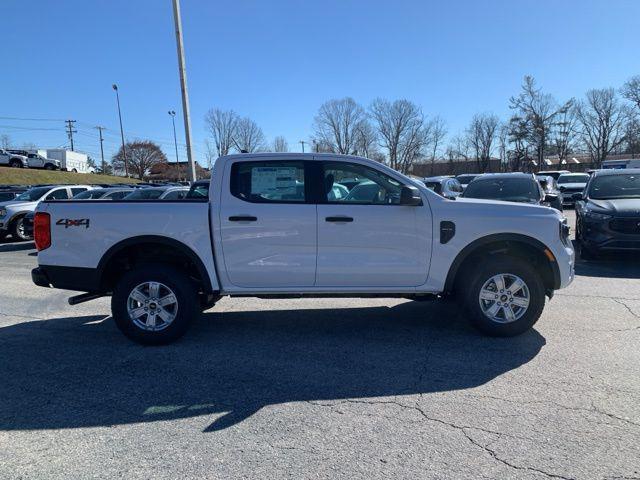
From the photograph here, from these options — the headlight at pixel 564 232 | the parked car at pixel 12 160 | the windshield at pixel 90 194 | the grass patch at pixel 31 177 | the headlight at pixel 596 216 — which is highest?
the parked car at pixel 12 160

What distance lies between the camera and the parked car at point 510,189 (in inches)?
420

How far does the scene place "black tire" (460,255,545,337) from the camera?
482 centimetres

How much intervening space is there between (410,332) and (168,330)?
2.61m

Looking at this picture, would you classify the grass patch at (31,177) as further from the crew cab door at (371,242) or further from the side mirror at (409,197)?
the side mirror at (409,197)

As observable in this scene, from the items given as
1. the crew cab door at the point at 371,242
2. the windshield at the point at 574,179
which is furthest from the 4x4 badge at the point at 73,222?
the windshield at the point at 574,179

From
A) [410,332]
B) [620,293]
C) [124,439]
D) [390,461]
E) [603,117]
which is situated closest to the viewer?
[390,461]

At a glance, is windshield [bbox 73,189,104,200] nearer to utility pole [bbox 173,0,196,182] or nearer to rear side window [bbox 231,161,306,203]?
utility pole [bbox 173,0,196,182]

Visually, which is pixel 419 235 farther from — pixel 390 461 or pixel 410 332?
pixel 390 461

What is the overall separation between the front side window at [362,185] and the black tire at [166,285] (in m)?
1.77

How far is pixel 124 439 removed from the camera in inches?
123

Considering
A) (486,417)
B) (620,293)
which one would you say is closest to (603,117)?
(620,293)

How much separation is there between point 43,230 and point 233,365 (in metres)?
2.47

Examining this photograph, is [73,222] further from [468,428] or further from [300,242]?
[468,428]

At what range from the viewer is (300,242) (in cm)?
476
